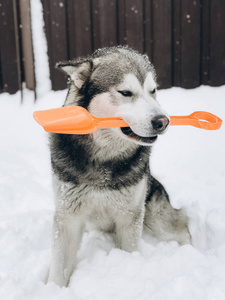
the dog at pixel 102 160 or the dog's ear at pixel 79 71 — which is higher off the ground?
the dog's ear at pixel 79 71

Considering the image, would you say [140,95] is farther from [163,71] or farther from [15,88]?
[15,88]

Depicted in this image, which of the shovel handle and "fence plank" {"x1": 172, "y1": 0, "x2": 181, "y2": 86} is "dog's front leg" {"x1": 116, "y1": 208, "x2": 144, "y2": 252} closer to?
the shovel handle

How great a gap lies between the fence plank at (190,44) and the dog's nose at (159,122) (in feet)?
11.0

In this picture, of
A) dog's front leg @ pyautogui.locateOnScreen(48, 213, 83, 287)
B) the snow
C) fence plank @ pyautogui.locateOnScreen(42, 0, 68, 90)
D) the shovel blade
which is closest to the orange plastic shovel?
the shovel blade

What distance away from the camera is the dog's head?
1748 mm

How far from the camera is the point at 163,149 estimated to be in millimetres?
4219

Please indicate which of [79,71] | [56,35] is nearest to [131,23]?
[56,35]

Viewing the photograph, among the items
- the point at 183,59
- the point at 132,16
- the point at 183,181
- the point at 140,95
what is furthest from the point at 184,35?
the point at 140,95

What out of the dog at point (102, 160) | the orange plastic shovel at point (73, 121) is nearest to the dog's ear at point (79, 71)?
the dog at point (102, 160)

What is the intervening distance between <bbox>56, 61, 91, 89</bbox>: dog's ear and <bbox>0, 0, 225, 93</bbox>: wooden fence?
3094 mm

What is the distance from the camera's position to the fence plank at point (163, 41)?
4.75 meters

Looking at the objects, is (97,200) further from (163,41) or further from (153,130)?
(163,41)

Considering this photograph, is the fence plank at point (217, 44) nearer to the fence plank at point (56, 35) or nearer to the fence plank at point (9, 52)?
the fence plank at point (56, 35)

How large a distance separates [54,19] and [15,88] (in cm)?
116
